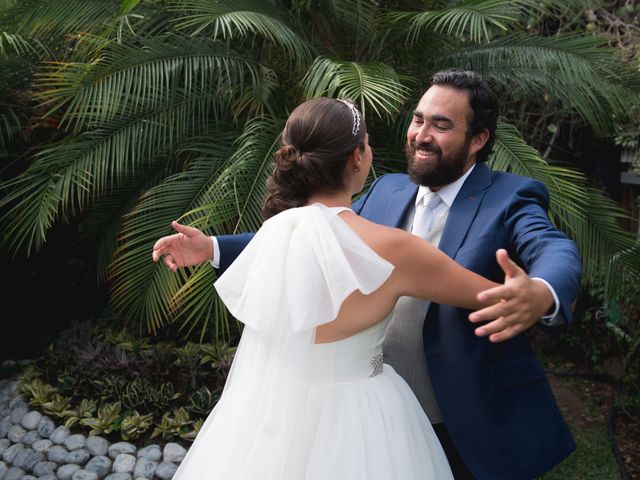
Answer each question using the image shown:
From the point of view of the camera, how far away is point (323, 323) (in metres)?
1.87

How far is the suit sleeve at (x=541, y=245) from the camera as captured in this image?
1813 mm

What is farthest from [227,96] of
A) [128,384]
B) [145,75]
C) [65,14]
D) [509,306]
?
[509,306]

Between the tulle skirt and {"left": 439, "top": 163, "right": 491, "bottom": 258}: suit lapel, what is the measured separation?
0.48 m

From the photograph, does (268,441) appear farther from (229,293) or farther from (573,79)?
(573,79)

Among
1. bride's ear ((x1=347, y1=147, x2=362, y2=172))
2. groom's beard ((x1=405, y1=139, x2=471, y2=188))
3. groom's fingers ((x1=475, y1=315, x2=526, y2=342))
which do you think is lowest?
groom's fingers ((x1=475, y1=315, x2=526, y2=342))

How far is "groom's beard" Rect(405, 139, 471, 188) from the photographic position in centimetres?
240

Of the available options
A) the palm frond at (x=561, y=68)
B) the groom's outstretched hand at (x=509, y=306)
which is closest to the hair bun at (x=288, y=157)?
Answer: the groom's outstretched hand at (x=509, y=306)

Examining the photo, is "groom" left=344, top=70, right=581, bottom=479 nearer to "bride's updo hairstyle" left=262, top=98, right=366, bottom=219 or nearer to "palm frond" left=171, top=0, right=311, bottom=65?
"bride's updo hairstyle" left=262, top=98, right=366, bottom=219

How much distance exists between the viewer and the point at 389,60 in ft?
16.3

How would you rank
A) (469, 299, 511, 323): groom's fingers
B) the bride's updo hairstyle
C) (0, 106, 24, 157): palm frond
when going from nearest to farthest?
(469, 299, 511, 323): groom's fingers
the bride's updo hairstyle
(0, 106, 24, 157): palm frond

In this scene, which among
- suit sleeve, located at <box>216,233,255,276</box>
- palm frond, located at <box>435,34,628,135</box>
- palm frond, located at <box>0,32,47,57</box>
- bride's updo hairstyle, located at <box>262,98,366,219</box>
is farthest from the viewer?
palm frond, located at <box>0,32,47,57</box>

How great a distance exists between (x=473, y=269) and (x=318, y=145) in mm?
612

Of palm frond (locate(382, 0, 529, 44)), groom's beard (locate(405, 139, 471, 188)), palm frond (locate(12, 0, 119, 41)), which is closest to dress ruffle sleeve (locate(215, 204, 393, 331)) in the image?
groom's beard (locate(405, 139, 471, 188))

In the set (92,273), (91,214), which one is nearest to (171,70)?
(91,214)
